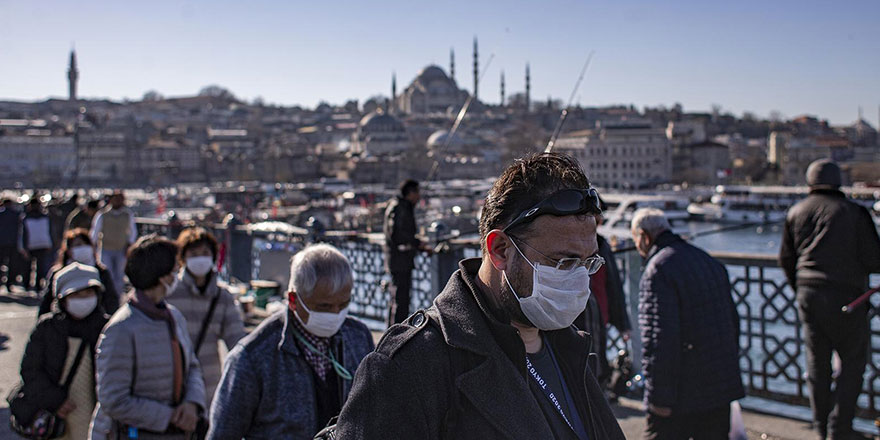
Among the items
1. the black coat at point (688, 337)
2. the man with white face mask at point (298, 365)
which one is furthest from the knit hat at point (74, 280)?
the black coat at point (688, 337)

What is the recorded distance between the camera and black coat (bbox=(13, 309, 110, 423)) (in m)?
2.43

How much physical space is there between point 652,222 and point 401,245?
6.94ft

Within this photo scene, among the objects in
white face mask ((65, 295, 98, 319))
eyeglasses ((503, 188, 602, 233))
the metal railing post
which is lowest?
the metal railing post

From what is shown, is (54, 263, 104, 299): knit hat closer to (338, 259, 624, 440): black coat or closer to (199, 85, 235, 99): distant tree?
(338, 259, 624, 440): black coat

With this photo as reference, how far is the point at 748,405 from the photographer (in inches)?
141

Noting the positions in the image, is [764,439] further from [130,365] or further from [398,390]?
[398,390]

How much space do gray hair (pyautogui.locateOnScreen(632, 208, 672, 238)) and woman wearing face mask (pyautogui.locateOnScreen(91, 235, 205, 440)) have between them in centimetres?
130

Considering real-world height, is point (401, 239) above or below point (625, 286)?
above

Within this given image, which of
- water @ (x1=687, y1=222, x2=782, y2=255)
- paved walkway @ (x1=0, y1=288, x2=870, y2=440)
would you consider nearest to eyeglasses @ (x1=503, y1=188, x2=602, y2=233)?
paved walkway @ (x1=0, y1=288, x2=870, y2=440)

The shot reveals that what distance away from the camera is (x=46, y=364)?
97.0 inches

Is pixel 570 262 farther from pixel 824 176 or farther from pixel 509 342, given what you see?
pixel 824 176

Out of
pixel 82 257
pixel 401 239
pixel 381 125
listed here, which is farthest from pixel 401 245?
pixel 381 125

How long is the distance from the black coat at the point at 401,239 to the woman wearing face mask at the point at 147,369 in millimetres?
2190

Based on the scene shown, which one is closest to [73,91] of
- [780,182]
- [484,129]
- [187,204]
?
[484,129]
